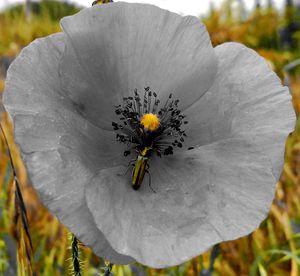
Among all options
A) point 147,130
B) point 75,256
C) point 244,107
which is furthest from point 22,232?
point 244,107

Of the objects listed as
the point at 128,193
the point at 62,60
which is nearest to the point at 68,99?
the point at 62,60

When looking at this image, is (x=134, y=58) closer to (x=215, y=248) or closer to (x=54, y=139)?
(x=54, y=139)

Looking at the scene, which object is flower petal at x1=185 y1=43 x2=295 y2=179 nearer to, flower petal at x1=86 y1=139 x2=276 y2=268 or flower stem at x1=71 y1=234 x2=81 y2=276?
flower petal at x1=86 y1=139 x2=276 y2=268

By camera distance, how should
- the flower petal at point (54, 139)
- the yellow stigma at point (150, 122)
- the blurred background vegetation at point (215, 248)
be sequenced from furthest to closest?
the blurred background vegetation at point (215, 248) < the yellow stigma at point (150, 122) < the flower petal at point (54, 139)

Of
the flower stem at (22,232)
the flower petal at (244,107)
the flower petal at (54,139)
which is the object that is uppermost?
the flower petal at (54,139)

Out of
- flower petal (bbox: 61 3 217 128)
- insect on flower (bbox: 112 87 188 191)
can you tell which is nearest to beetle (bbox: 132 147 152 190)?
insect on flower (bbox: 112 87 188 191)

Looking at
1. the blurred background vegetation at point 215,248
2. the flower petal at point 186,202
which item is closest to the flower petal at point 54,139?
the flower petal at point 186,202

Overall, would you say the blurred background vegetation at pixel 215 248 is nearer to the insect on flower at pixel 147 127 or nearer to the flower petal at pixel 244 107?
the insect on flower at pixel 147 127
